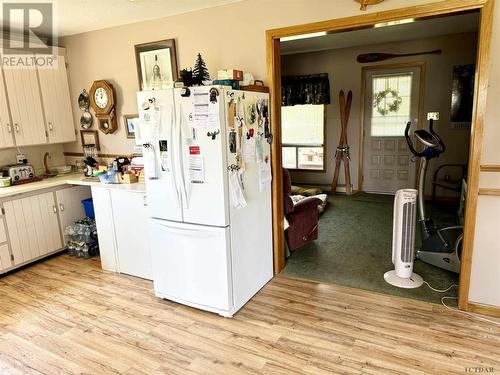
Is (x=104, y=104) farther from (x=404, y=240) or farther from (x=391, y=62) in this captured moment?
(x=391, y=62)

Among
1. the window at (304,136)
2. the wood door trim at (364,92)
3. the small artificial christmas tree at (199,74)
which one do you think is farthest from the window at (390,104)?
the small artificial christmas tree at (199,74)

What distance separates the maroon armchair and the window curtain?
2833 mm

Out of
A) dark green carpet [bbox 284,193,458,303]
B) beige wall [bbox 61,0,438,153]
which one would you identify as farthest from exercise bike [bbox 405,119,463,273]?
beige wall [bbox 61,0,438,153]

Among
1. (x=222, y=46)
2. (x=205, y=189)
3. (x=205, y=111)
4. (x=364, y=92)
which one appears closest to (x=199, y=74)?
(x=205, y=111)

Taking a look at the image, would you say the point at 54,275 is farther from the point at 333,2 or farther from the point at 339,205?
the point at 339,205

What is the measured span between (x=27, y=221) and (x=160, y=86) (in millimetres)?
1928

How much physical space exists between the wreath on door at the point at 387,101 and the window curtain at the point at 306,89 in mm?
825

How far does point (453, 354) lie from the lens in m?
2.13

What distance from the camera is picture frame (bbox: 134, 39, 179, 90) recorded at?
3.36 m

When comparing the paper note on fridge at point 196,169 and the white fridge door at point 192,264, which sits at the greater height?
the paper note on fridge at point 196,169

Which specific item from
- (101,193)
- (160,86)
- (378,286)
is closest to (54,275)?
(101,193)

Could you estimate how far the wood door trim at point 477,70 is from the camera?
221cm

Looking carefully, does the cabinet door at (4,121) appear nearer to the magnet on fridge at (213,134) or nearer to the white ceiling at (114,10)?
the white ceiling at (114,10)

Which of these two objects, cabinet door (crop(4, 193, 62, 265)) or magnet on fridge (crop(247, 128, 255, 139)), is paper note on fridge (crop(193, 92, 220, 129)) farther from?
cabinet door (crop(4, 193, 62, 265))
